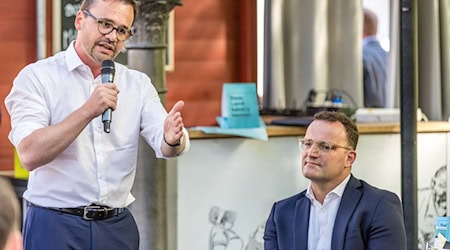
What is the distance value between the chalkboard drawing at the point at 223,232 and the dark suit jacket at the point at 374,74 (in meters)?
2.21

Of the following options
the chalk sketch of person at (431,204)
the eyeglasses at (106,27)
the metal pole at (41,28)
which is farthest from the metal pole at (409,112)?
the metal pole at (41,28)

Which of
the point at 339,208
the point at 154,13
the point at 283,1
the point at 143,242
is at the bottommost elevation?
the point at 143,242

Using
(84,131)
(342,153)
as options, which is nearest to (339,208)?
(342,153)

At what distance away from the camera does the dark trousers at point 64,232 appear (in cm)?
244

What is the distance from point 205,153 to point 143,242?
0.50 metres

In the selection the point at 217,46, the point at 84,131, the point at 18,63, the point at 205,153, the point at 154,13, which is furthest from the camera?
the point at 217,46

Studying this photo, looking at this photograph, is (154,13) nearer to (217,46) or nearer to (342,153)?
(342,153)

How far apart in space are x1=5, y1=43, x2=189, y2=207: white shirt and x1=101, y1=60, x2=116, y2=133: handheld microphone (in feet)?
0.38

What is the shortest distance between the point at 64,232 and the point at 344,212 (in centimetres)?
87

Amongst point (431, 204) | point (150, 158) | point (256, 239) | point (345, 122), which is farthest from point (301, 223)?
point (431, 204)

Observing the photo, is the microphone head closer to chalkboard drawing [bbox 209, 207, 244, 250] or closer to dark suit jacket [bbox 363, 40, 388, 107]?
chalkboard drawing [bbox 209, 207, 244, 250]

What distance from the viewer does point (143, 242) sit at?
12.2 feet

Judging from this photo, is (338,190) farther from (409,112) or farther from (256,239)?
(256,239)

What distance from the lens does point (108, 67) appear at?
2.43 meters
